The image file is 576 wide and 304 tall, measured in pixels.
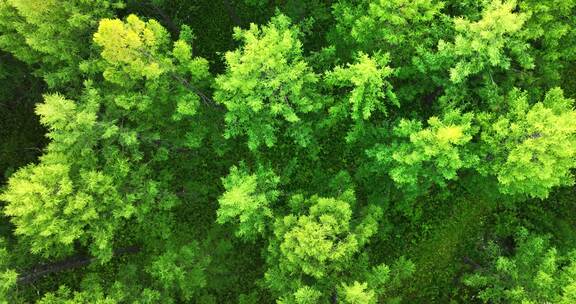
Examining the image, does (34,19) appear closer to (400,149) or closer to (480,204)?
(400,149)

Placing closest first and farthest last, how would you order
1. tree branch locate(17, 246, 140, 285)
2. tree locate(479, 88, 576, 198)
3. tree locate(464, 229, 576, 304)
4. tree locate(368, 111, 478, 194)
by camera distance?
tree locate(479, 88, 576, 198), tree locate(368, 111, 478, 194), tree locate(464, 229, 576, 304), tree branch locate(17, 246, 140, 285)

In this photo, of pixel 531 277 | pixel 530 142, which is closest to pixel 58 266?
pixel 530 142

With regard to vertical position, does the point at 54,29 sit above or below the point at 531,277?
above

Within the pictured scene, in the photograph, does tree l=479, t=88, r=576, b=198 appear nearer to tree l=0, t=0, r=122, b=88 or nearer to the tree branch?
tree l=0, t=0, r=122, b=88

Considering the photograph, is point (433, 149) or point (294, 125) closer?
point (433, 149)

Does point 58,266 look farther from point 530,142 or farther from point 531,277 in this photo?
point 531,277

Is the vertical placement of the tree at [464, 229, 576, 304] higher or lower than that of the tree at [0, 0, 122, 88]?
lower

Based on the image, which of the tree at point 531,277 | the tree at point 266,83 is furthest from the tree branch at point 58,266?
the tree at point 531,277

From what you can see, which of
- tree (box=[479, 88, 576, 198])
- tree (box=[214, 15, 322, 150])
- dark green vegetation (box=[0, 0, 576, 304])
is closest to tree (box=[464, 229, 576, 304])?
dark green vegetation (box=[0, 0, 576, 304])

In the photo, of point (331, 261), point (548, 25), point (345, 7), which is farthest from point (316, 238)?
point (548, 25)

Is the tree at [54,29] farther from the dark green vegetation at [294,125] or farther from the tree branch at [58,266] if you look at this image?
the tree branch at [58,266]

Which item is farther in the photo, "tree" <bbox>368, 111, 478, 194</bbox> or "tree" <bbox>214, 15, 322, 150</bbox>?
"tree" <bbox>214, 15, 322, 150</bbox>
